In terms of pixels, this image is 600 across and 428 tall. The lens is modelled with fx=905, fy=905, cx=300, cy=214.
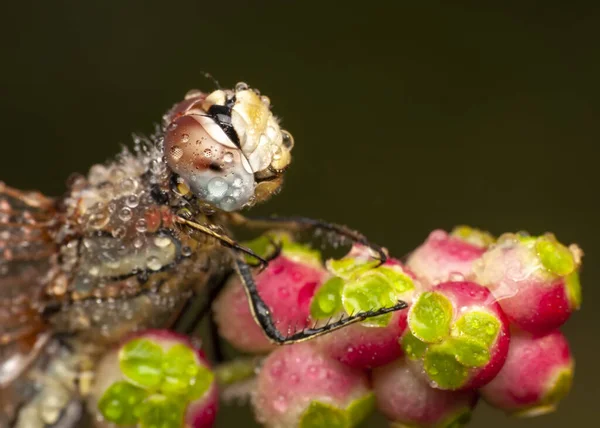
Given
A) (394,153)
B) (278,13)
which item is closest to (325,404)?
(394,153)

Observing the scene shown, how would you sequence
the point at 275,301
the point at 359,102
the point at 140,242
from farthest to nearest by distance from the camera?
the point at 359,102, the point at 140,242, the point at 275,301

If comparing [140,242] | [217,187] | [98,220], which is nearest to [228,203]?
[217,187]

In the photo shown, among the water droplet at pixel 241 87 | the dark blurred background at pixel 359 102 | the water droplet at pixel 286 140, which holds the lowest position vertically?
the dark blurred background at pixel 359 102

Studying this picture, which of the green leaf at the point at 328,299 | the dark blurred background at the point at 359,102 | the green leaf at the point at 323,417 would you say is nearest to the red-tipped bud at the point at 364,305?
the green leaf at the point at 328,299

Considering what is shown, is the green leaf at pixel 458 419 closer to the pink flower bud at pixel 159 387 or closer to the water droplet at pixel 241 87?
the pink flower bud at pixel 159 387

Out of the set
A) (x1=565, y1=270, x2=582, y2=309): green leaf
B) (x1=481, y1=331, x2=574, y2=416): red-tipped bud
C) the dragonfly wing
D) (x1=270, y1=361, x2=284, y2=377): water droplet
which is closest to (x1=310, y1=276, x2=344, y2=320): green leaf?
(x1=270, y1=361, x2=284, y2=377): water droplet

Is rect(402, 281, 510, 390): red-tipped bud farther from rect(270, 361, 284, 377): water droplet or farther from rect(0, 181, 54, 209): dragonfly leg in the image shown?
rect(0, 181, 54, 209): dragonfly leg

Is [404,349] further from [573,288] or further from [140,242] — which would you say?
[140,242]

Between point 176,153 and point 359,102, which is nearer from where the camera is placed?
point 176,153
